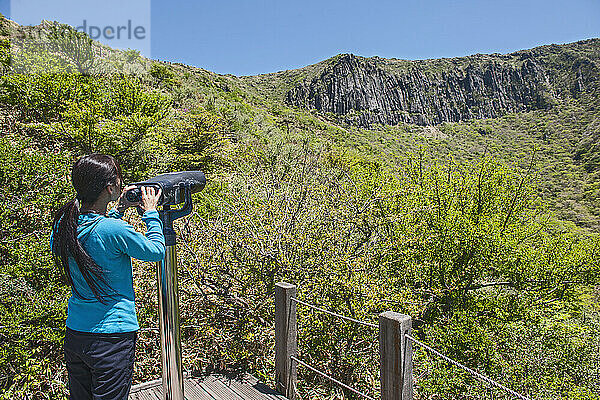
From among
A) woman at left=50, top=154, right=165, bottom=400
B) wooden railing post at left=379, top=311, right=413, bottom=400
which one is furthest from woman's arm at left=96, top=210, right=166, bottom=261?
wooden railing post at left=379, top=311, right=413, bottom=400

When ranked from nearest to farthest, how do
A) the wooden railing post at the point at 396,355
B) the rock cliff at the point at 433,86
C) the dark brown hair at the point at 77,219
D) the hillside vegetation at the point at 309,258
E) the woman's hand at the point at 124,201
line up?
the dark brown hair at the point at 77,219 → the woman's hand at the point at 124,201 → the wooden railing post at the point at 396,355 → the hillside vegetation at the point at 309,258 → the rock cliff at the point at 433,86

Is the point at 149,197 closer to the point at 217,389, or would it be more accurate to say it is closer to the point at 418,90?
the point at 217,389

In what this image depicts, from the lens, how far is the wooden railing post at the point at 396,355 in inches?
85.9

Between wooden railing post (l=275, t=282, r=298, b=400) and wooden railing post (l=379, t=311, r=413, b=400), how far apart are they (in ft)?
3.06

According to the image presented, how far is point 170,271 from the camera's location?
1.76 m

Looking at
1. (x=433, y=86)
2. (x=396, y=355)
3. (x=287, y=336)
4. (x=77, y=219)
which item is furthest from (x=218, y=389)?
(x=433, y=86)

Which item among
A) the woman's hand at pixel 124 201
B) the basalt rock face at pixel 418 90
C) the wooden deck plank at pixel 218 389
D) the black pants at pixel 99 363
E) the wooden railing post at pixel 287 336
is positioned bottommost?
the wooden deck plank at pixel 218 389

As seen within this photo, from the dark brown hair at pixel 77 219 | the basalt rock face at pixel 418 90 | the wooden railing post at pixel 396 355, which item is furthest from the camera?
the basalt rock face at pixel 418 90

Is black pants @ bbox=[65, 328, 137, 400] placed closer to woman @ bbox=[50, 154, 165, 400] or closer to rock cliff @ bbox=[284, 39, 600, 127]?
woman @ bbox=[50, 154, 165, 400]

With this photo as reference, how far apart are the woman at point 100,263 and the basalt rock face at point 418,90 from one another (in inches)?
3241

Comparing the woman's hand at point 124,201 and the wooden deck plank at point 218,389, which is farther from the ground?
the woman's hand at point 124,201

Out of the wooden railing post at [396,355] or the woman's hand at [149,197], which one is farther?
the wooden railing post at [396,355]

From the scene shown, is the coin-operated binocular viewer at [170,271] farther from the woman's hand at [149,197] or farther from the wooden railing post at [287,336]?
the wooden railing post at [287,336]

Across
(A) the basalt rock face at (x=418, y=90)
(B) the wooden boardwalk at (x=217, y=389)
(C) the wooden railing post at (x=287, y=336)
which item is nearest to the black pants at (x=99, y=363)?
(B) the wooden boardwalk at (x=217, y=389)
